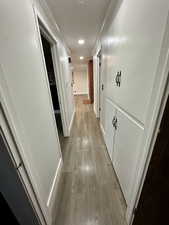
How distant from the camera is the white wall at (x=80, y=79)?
9.06 meters

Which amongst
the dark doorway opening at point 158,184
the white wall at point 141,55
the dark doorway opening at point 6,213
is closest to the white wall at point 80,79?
the white wall at point 141,55

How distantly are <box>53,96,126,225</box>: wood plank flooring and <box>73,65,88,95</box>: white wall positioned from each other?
7.75m

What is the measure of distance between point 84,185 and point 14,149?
4.10ft

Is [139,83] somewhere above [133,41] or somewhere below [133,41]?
below

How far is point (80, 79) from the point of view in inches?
368

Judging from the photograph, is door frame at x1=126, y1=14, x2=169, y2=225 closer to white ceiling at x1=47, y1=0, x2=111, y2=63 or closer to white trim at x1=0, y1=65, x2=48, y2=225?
white trim at x1=0, y1=65, x2=48, y2=225

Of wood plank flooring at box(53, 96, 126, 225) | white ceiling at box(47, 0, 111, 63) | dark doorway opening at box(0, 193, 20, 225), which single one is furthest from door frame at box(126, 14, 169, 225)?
white ceiling at box(47, 0, 111, 63)

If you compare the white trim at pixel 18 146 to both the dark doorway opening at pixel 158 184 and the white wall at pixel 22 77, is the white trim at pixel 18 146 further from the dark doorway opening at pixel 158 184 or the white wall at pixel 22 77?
the dark doorway opening at pixel 158 184

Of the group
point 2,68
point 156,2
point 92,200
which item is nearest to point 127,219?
point 92,200

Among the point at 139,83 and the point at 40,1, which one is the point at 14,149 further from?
the point at 40,1

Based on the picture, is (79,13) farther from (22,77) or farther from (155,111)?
(155,111)

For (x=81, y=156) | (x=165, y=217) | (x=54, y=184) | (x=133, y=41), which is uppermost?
(x=133, y=41)

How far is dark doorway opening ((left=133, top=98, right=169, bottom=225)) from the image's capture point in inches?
21.9

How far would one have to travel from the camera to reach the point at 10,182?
0.70m
